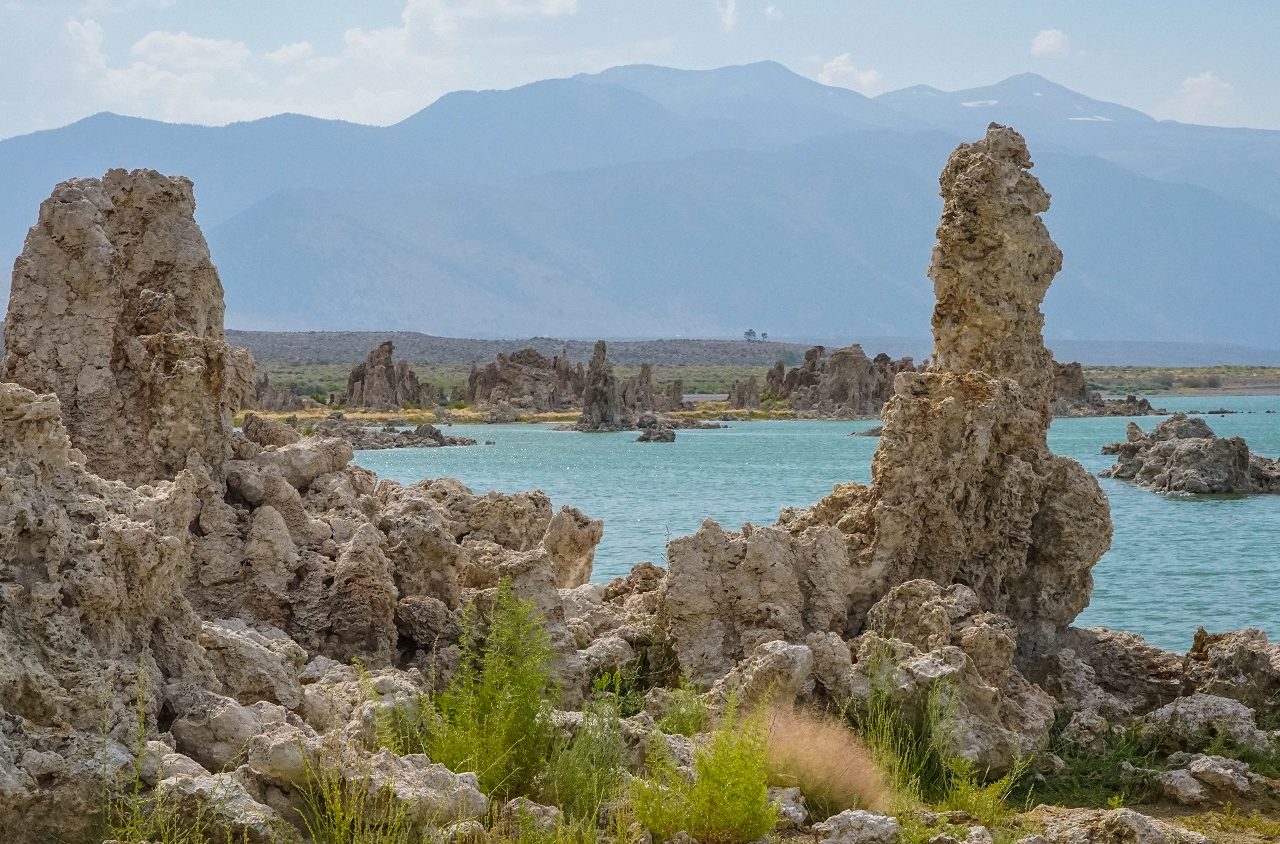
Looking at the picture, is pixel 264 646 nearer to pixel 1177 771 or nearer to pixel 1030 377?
pixel 1177 771

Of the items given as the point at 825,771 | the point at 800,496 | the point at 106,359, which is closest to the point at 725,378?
the point at 800,496

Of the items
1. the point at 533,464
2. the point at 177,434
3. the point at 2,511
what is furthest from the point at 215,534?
the point at 533,464

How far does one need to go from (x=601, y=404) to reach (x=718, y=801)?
77015mm

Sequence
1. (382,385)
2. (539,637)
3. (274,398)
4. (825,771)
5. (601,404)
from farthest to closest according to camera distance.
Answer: (382,385), (601,404), (274,398), (539,637), (825,771)

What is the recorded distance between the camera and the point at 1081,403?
100188mm

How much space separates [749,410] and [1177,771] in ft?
302

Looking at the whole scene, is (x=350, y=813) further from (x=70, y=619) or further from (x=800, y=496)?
(x=800, y=496)

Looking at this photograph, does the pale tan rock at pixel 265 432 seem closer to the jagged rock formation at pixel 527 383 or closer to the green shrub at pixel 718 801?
the green shrub at pixel 718 801

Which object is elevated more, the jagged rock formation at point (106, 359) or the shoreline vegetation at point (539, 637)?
the jagged rock formation at point (106, 359)

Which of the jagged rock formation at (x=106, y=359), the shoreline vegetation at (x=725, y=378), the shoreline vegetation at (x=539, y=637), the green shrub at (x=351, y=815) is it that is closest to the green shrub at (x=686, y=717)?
the shoreline vegetation at (x=539, y=637)

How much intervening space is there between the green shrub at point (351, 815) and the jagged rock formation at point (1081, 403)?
301 feet

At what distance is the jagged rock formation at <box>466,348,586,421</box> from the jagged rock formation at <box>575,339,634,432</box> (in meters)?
11.6

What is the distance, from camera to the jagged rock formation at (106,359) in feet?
34.2

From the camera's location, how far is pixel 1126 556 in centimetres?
2745
